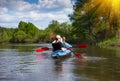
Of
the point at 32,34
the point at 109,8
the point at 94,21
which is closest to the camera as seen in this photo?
the point at 109,8

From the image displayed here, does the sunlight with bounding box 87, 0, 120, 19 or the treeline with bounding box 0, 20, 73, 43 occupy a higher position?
the sunlight with bounding box 87, 0, 120, 19

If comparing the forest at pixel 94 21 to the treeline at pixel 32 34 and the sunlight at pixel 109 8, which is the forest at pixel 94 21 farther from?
the treeline at pixel 32 34

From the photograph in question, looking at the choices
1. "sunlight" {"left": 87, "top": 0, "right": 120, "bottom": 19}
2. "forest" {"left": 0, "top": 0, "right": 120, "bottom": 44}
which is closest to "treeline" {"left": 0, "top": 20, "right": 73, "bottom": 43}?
"forest" {"left": 0, "top": 0, "right": 120, "bottom": 44}

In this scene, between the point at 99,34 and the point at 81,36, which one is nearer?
the point at 99,34

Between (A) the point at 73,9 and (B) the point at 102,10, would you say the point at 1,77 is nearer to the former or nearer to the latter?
(B) the point at 102,10

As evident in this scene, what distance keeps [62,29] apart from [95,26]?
31.3 metres

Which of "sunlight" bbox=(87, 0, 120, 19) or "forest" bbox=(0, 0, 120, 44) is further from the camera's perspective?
"forest" bbox=(0, 0, 120, 44)

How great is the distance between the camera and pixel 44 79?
13836mm

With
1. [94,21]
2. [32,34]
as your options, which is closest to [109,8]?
[94,21]

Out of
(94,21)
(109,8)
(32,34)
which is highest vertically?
(109,8)

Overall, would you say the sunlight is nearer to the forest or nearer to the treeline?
the forest

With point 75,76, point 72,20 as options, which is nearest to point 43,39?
point 72,20

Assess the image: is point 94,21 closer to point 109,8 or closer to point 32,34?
point 109,8

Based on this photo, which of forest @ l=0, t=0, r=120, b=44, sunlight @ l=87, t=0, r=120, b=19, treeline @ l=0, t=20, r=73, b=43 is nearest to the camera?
sunlight @ l=87, t=0, r=120, b=19
